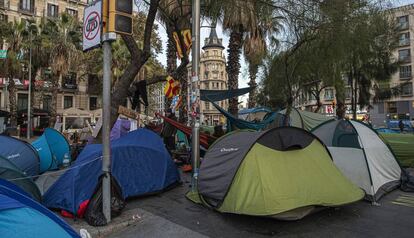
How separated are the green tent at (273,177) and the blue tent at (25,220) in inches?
108

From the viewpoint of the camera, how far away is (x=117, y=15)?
5160mm

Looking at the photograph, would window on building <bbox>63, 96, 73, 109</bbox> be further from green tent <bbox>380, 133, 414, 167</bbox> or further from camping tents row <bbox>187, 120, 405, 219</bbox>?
green tent <bbox>380, 133, 414, 167</bbox>

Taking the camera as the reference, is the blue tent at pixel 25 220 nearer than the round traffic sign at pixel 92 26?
Yes

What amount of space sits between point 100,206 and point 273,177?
2835 mm

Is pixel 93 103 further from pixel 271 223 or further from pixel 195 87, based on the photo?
pixel 271 223

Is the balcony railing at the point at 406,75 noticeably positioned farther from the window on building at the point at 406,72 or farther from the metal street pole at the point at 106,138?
the metal street pole at the point at 106,138

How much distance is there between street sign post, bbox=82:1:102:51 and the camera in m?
5.30

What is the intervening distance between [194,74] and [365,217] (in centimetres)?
434

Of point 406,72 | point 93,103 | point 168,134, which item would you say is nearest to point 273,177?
point 168,134

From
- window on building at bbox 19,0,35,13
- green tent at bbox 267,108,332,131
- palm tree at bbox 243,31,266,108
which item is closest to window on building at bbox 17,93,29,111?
window on building at bbox 19,0,35,13

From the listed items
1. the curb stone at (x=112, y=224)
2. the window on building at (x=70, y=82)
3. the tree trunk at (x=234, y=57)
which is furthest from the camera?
the window on building at (x=70, y=82)

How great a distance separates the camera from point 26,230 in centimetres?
296

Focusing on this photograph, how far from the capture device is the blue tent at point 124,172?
18.7 feet

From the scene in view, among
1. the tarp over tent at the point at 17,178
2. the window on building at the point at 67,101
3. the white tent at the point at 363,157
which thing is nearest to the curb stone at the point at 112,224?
the tarp over tent at the point at 17,178
